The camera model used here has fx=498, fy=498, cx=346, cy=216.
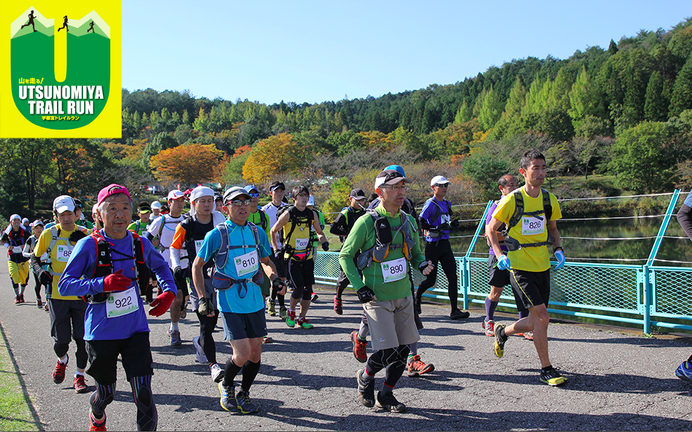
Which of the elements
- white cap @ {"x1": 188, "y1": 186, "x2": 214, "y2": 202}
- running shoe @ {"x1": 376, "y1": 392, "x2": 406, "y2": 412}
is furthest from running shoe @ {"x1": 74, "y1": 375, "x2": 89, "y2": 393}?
running shoe @ {"x1": 376, "y1": 392, "x2": 406, "y2": 412}

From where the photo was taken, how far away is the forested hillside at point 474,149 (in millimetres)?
48656

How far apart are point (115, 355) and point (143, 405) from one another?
16.1 inches

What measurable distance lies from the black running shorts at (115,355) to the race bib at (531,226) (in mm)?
3508

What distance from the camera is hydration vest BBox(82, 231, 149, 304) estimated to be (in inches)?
132

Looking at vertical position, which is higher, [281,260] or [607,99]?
[607,99]

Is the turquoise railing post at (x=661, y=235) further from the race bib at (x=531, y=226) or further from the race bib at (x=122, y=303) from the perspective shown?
the race bib at (x=122, y=303)

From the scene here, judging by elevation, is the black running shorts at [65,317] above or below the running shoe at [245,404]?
above

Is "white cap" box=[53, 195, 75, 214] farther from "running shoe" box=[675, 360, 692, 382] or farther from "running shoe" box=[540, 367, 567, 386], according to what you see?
"running shoe" box=[675, 360, 692, 382]

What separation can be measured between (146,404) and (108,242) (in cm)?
113

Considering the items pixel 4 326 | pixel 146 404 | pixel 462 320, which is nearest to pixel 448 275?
pixel 462 320

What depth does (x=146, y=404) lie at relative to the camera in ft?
10.9

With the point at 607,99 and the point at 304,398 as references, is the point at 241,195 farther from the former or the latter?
the point at 607,99

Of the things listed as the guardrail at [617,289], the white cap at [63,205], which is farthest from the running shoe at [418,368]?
the white cap at [63,205]

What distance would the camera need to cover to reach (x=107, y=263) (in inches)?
134
